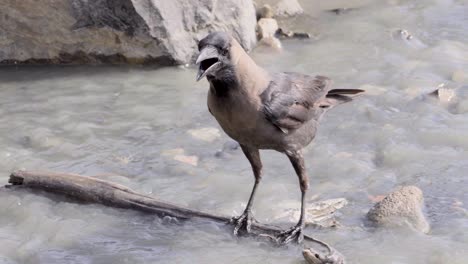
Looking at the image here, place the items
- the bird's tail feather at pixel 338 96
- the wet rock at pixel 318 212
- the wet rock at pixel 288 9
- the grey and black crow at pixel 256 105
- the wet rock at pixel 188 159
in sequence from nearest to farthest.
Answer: the grey and black crow at pixel 256 105, the wet rock at pixel 318 212, the bird's tail feather at pixel 338 96, the wet rock at pixel 188 159, the wet rock at pixel 288 9

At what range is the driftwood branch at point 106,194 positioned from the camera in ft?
14.0

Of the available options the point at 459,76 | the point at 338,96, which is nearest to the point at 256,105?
the point at 338,96

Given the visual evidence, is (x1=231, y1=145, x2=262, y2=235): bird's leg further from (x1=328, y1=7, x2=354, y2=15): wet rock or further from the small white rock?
(x1=328, y1=7, x2=354, y2=15): wet rock

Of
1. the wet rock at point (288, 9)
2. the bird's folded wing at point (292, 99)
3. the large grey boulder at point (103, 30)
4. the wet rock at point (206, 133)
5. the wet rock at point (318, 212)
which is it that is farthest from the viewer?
the wet rock at point (288, 9)

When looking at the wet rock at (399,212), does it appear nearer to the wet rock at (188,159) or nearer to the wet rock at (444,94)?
the wet rock at (188,159)

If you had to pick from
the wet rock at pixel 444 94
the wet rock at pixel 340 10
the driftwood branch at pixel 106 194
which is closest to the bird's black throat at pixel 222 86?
the driftwood branch at pixel 106 194

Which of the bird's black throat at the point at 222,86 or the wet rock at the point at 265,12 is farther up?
the bird's black throat at the point at 222,86

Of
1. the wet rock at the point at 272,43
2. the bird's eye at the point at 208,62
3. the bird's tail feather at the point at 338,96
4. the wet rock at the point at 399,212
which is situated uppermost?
the bird's eye at the point at 208,62

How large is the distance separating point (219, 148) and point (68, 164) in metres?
1.00

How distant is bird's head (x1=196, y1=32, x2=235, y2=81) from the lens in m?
3.68

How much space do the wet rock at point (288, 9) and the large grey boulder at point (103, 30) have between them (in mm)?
1109

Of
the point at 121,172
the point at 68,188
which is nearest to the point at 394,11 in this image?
the point at 121,172

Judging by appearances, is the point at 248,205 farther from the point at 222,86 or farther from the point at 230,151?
the point at 230,151

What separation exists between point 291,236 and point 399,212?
23.0 inches
